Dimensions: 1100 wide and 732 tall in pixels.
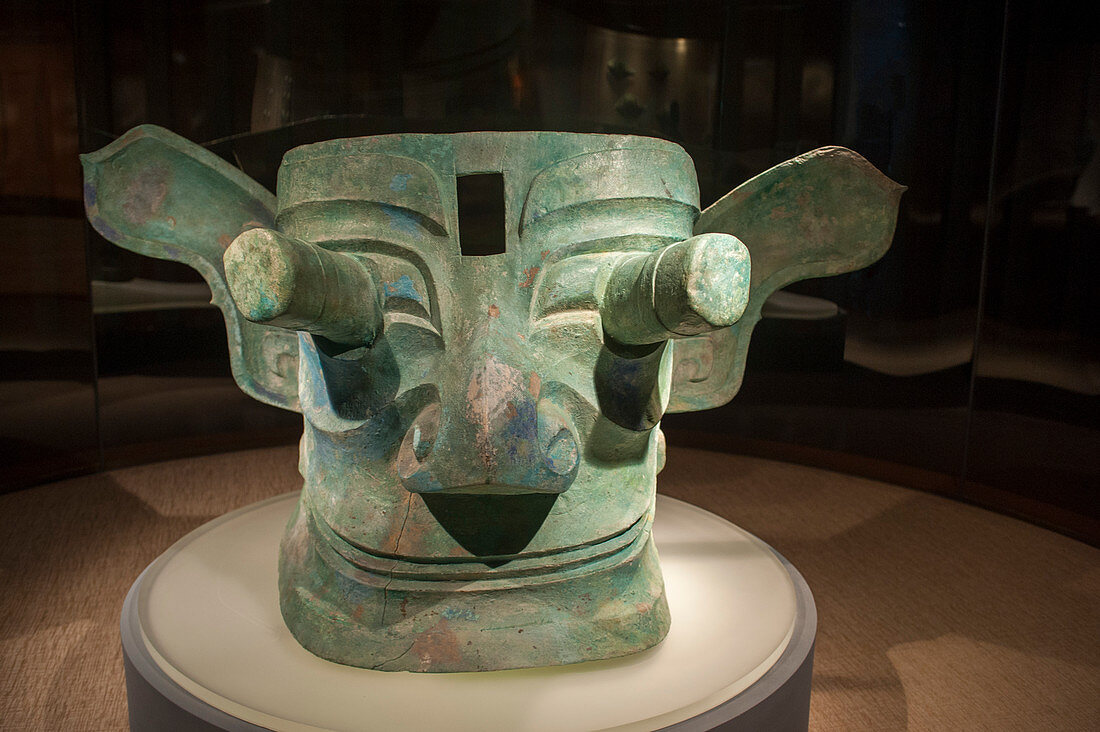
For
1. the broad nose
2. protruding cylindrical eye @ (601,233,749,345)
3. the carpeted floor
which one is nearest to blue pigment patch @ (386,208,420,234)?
the broad nose

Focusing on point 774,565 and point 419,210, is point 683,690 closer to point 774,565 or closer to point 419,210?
point 774,565

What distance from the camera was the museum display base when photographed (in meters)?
1.04

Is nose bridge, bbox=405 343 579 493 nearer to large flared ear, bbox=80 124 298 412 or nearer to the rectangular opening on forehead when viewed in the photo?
large flared ear, bbox=80 124 298 412

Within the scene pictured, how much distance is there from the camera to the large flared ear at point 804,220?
1259 mm

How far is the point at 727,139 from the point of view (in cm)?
249

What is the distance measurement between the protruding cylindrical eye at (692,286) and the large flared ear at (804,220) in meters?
0.32

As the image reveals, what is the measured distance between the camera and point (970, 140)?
2344mm

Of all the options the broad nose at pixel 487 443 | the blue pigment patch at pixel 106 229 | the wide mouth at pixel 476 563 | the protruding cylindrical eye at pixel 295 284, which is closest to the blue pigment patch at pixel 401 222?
the protruding cylindrical eye at pixel 295 284

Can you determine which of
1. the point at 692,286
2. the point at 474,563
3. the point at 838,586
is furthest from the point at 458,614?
the point at 838,586

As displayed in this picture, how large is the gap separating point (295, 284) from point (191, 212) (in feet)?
2.36

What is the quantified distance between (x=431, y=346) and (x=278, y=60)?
163 cm

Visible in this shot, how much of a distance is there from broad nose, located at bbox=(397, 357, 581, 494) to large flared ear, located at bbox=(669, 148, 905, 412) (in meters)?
0.37

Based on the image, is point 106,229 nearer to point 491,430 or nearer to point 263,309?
point 263,309

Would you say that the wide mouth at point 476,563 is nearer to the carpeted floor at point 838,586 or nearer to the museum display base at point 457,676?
the museum display base at point 457,676
